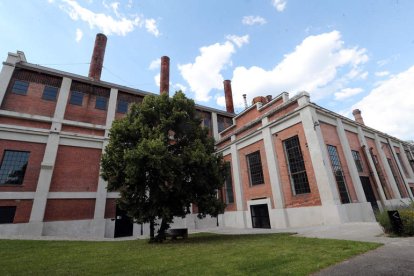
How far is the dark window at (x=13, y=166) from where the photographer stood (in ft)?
55.7

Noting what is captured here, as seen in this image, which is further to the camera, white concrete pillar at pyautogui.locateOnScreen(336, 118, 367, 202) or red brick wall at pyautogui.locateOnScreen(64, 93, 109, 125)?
red brick wall at pyautogui.locateOnScreen(64, 93, 109, 125)

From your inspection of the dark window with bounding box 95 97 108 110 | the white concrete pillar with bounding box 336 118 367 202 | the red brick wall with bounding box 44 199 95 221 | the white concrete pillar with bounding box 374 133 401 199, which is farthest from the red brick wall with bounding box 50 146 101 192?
the white concrete pillar with bounding box 374 133 401 199

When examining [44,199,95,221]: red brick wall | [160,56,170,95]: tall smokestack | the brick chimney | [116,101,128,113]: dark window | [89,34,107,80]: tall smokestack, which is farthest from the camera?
the brick chimney

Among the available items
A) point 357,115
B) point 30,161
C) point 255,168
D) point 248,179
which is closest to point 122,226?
point 30,161

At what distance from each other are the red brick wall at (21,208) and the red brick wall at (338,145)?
2246cm

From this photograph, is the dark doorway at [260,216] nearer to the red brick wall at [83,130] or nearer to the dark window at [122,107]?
the red brick wall at [83,130]

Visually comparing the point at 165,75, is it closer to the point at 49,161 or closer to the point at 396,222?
the point at 49,161

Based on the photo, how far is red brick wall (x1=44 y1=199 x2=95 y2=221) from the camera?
57.0ft

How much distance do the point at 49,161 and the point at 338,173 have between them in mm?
22113

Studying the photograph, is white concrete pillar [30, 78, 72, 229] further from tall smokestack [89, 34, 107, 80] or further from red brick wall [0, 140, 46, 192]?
tall smokestack [89, 34, 107, 80]

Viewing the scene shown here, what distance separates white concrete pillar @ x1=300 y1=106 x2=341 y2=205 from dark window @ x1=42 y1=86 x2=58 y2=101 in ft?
70.9

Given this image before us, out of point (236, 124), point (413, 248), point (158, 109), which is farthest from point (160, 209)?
point (236, 124)

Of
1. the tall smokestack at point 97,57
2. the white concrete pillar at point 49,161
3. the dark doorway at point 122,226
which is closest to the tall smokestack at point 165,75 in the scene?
the tall smokestack at point 97,57

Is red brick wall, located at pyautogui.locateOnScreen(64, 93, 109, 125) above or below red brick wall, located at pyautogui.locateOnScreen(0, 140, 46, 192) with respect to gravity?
above
